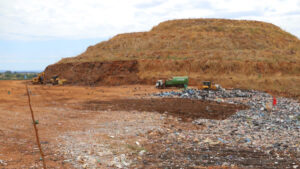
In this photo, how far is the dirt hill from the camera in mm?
24109

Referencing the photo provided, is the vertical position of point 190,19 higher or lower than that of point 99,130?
higher

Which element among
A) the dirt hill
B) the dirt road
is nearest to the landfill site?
the dirt road

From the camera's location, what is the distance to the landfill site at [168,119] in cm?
644

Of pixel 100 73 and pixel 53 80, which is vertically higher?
pixel 100 73

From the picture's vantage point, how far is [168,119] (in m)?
11.0

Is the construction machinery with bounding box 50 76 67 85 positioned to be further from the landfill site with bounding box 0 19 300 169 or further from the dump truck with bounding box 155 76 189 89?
the dump truck with bounding box 155 76 189 89

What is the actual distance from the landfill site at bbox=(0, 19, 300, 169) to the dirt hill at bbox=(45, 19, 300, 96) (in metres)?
0.14

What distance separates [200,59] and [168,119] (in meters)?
17.3

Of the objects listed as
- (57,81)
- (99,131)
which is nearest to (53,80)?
(57,81)

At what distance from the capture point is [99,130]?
354 inches

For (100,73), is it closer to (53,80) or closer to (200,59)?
(53,80)

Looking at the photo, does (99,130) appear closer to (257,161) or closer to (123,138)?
(123,138)

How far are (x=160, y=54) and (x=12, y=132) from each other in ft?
77.9

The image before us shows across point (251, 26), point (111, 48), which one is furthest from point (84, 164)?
point (251, 26)
